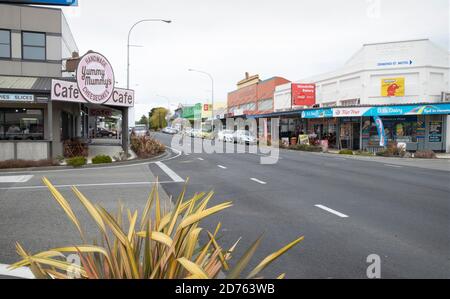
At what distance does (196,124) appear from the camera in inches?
3561

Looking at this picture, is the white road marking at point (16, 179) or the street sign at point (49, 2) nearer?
the street sign at point (49, 2)

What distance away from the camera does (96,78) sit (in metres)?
17.1

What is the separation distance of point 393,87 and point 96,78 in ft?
78.6

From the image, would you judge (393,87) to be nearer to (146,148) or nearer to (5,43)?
(146,148)

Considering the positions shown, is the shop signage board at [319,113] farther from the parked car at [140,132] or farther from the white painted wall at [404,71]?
the parked car at [140,132]

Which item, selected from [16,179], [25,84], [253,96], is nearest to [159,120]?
[253,96]

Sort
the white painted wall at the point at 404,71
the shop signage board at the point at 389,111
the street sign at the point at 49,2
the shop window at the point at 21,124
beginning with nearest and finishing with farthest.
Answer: the street sign at the point at 49,2, the shop window at the point at 21,124, the shop signage board at the point at 389,111, the white painted wall at the point at 404,71

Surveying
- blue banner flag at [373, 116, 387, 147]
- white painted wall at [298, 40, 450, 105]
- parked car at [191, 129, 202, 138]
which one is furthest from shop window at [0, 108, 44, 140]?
parked car at [191, 129, 202, 138]

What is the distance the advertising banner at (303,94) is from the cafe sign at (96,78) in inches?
920

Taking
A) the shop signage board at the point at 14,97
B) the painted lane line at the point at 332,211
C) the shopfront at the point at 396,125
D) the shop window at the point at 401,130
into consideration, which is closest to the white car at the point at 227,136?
the shopfront at the point at 396,125

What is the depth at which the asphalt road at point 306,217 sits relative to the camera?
527 cm

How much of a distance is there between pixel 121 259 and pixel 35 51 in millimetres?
24524
